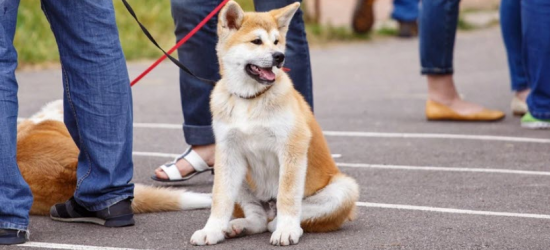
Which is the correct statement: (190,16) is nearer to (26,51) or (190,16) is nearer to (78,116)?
(78,116)

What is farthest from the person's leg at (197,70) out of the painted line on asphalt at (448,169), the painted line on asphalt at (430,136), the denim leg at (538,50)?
the denim leg at (538,50)

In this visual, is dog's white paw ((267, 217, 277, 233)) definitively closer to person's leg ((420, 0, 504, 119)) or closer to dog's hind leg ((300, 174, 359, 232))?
dog's hind leg ((300, 174, 359, 232))

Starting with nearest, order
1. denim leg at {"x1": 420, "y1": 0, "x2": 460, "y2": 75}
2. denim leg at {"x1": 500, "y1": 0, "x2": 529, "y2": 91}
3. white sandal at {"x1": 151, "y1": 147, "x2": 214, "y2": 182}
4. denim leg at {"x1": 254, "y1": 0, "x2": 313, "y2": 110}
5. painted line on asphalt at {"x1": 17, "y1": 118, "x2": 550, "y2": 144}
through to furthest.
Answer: denim leg at {"x1": 254, "y1": 0, "x2": 313, "y2": 110} → white sandal at {"x1": 151, "y1": 147, "x2": 214, "y2": 182} → painted line on asphalt at {"x1": 17, "y1": 118, "x2": 550, "y2": 144} → denim leg at {"x1": 420, "y1": 0, "x2": 460, "y2": 75} → denim leg at {"x1": 500, "y1": 0, "x2": 529, "y2": 91}

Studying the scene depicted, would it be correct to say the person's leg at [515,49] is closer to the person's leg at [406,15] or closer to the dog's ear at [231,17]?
the dog's ear at [231,17]

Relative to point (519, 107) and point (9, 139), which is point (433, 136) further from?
point (9, 139)

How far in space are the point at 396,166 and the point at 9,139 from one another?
8.49ft

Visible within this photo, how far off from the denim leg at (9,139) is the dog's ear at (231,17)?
0.89 m

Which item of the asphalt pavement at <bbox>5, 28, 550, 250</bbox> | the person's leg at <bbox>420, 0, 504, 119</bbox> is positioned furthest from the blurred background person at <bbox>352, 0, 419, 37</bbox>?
the person's leg at <bbox>420, 0, 504, 119</bbox>

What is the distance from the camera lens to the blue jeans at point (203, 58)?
4.94 meters

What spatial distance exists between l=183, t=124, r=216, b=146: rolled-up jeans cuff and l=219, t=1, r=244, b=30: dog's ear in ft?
4.26

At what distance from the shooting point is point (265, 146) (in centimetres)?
386

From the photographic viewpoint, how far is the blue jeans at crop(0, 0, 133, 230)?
408 cm

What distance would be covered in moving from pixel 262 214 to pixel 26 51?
7521 mm

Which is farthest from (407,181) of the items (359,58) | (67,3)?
(359,58)
